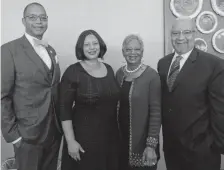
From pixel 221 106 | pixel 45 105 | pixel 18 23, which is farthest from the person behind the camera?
pixel 18 23

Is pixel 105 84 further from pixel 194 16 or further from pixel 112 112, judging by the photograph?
pixel 194 16

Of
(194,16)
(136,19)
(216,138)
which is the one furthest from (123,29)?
(216,138)

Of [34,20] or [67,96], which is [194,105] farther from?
[34,20]

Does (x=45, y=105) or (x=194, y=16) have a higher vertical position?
(x=194, y=16)

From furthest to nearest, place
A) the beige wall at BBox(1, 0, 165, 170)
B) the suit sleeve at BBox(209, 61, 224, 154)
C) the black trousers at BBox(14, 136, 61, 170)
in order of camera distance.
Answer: the beige wall at BBox(1, 0, 165, 170)
the black trousers at BBox(14, 136, 61, 170)
the suit sleeve at BBox(209, 61, 224, 154)

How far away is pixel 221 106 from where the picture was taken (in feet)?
5.86

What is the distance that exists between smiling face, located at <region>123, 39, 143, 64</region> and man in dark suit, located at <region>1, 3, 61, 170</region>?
0.54m

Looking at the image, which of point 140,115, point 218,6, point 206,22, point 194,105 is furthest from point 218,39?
point 140,115

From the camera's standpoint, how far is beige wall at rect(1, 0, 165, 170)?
271 cm

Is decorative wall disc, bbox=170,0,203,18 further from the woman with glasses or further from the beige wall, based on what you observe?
the woman with glasses

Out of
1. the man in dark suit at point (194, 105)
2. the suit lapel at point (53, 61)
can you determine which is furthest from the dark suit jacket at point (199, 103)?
the suit lapel at point (53, 61)

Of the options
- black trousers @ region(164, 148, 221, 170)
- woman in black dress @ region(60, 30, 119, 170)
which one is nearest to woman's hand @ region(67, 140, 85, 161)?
woman in black dress @ region(60, 30, 119, 170)

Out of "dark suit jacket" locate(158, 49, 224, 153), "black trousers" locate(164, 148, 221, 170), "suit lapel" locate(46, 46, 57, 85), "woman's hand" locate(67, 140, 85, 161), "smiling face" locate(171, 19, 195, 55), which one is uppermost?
"smiling face" locate(171, 19, 195, 55)

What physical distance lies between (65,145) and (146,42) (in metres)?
1.41
